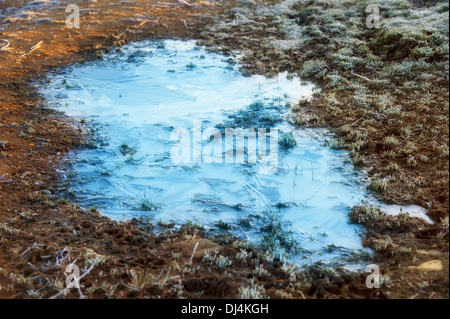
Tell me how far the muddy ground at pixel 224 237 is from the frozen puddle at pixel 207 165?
385mm

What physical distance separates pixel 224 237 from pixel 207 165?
208 cm

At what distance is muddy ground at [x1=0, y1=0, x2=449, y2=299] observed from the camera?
15.4 feet

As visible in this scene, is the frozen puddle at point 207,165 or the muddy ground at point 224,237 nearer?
the muddy ground at point 224,237

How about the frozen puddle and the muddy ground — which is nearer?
the muddy ground

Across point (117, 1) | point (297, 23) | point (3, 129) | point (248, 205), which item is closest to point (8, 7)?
point (117, 1)

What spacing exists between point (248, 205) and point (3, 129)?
18.0 feet

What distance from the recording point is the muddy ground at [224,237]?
4680mm

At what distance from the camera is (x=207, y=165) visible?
7.49m

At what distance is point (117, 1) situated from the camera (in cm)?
1834

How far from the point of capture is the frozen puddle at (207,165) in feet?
19.9

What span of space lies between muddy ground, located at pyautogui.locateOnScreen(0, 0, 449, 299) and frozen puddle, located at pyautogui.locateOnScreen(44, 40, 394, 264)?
0.38 m

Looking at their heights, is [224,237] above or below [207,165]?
below

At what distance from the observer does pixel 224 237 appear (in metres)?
5.68

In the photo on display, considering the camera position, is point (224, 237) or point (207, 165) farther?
point (207, 165)
